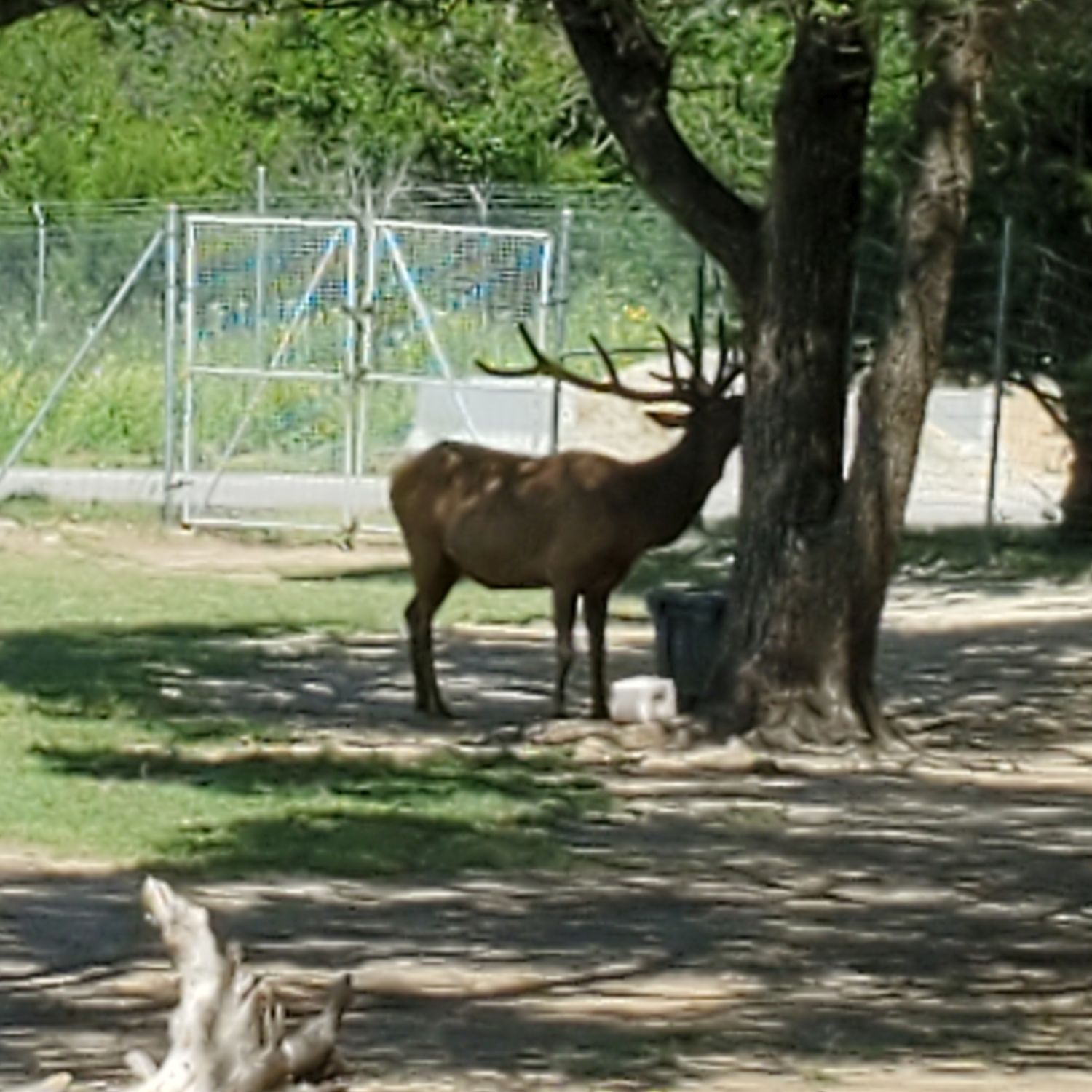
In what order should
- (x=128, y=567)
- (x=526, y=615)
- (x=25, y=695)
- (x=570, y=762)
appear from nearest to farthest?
(x=570, y=762)
(x=25, y=695)
(x=526, y=615)
(x=128, y=567)

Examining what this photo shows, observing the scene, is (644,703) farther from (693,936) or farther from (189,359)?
(189,359)

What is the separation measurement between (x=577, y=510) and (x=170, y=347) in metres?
9.78

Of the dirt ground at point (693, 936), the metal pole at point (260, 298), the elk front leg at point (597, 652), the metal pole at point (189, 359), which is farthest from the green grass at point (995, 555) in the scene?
the elk front leg at point (597, 652)

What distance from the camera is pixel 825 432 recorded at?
14398 millimetres

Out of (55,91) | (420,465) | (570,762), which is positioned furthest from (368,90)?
(570,762)

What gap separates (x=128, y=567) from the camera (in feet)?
73.2

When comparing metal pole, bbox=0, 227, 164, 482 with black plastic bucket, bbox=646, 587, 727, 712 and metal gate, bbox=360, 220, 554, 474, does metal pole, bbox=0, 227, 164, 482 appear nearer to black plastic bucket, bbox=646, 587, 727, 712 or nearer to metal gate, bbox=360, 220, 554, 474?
metal gate, bbox=360, 220, 554, 474

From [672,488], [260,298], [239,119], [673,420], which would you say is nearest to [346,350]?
[260,298]

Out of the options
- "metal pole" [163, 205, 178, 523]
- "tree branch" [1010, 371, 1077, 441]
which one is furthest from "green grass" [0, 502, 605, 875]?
"tree branch" [1010, 371, 1077, 441]

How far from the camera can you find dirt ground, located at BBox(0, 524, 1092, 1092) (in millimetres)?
8484

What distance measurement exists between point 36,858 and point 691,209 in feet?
16.1

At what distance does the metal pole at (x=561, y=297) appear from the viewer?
77.5ft

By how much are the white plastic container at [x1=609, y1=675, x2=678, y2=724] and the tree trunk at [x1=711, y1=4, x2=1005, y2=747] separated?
0.42 m

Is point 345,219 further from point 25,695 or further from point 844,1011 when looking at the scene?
point 844,1011
